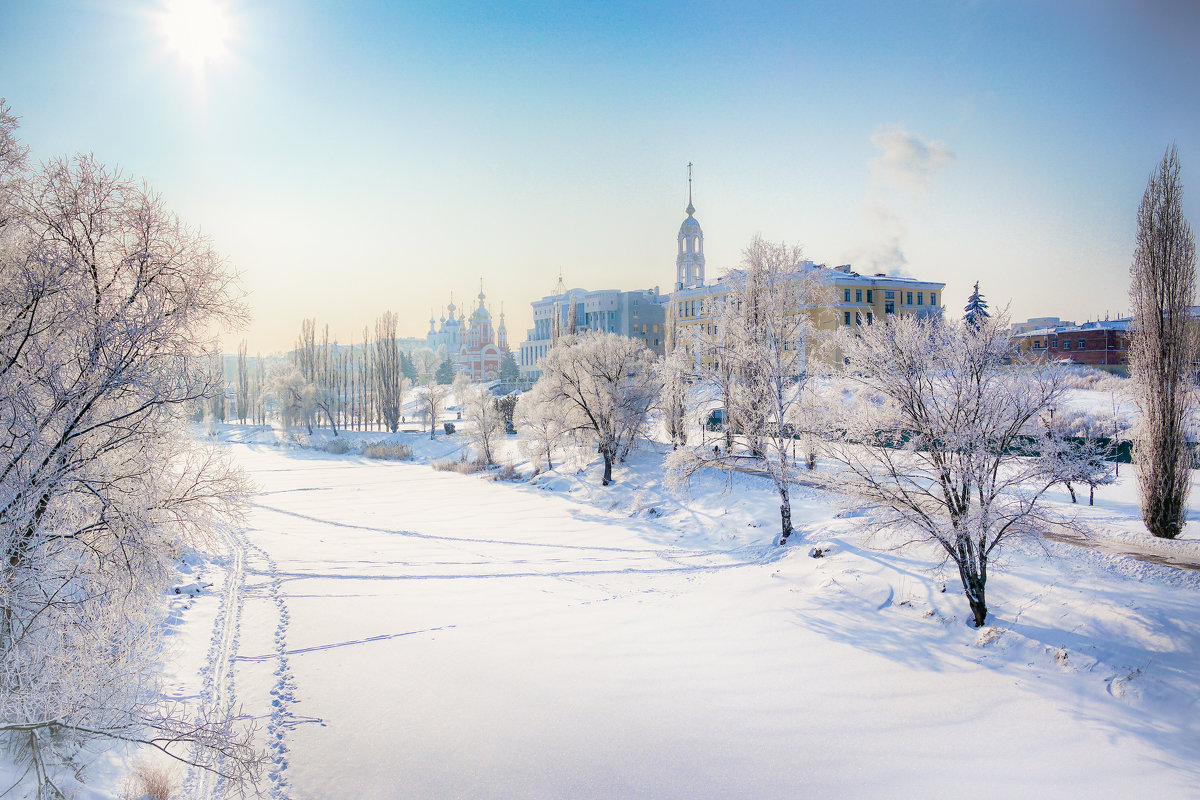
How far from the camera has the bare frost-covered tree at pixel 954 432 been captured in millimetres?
12070

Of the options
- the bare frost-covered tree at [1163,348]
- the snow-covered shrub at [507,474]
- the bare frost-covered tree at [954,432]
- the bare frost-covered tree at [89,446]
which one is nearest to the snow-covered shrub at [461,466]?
the snow-covered shrub at [507,474]

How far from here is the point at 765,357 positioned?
66.7ft

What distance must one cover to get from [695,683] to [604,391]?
21688 millimetres

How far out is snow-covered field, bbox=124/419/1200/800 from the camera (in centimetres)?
866

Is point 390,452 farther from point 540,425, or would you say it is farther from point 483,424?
point 540,425

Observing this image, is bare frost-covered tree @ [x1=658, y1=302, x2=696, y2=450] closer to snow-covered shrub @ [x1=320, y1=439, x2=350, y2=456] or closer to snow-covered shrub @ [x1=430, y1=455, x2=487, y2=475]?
snow-covered shrub @ [x1=430, y1=455, x2=487, y2=475]

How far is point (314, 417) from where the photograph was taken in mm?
62156

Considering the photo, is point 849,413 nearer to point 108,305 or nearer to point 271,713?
point 271,713

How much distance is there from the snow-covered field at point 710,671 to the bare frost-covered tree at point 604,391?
41.4ft

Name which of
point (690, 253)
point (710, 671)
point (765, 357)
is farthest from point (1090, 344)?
point (710, 671)

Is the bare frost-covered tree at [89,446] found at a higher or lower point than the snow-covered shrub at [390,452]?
higher

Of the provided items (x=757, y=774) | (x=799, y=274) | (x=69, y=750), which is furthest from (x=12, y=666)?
(x=799, y=274)

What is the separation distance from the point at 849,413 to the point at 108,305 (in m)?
13.9

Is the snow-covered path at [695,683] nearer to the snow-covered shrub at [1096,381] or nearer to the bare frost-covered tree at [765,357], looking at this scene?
the bare frost-covered tree at [765,357]
